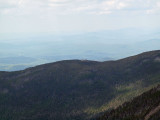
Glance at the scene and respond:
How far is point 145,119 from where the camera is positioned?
193 metres

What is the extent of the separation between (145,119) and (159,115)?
54.0 ft

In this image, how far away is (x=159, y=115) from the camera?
178 metres

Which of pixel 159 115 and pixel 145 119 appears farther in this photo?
pixel 145 119
